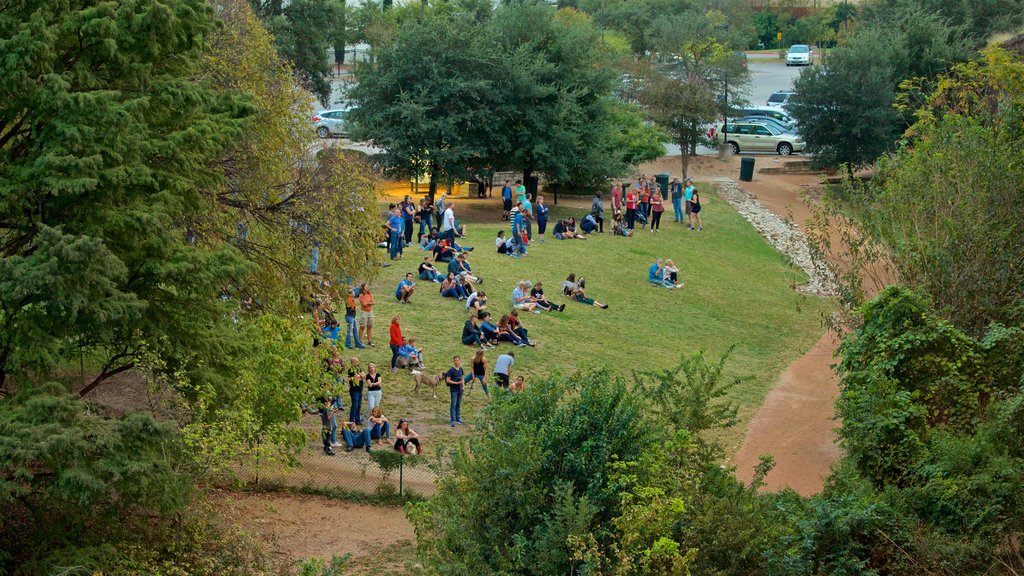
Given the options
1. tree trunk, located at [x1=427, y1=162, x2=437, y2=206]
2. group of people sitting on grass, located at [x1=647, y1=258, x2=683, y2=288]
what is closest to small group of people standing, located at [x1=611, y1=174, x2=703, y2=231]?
group of people sitting on grass, located at [x1=647, y1=258, x2=683, y2=288]

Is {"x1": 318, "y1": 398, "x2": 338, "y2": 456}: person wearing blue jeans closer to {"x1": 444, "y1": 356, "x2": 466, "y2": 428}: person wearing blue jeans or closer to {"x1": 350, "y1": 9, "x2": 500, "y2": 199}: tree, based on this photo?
{"x1": 444, "y1": 356, "x2": 466, "y2": 428}: person wearing blue jeans

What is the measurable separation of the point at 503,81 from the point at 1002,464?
26153 mm

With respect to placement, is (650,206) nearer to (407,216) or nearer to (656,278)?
(656,278)

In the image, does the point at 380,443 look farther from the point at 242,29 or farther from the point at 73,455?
the point at 242,29

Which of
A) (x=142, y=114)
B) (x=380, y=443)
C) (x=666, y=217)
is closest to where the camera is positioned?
(x=142, y=114)

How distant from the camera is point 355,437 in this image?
19.2 meters

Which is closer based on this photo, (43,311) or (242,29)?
(43,311)

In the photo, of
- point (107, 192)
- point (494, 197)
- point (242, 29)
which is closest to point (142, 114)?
point (107, 192)

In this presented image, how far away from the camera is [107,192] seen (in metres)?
13.2

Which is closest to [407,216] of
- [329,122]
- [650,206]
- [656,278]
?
[656,278]

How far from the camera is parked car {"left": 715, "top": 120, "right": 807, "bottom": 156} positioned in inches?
2110

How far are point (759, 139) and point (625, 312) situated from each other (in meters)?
27.6

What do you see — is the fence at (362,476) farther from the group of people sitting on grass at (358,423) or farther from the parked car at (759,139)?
the parked car at (759,139)

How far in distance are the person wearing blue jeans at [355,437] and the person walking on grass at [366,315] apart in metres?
4.12
